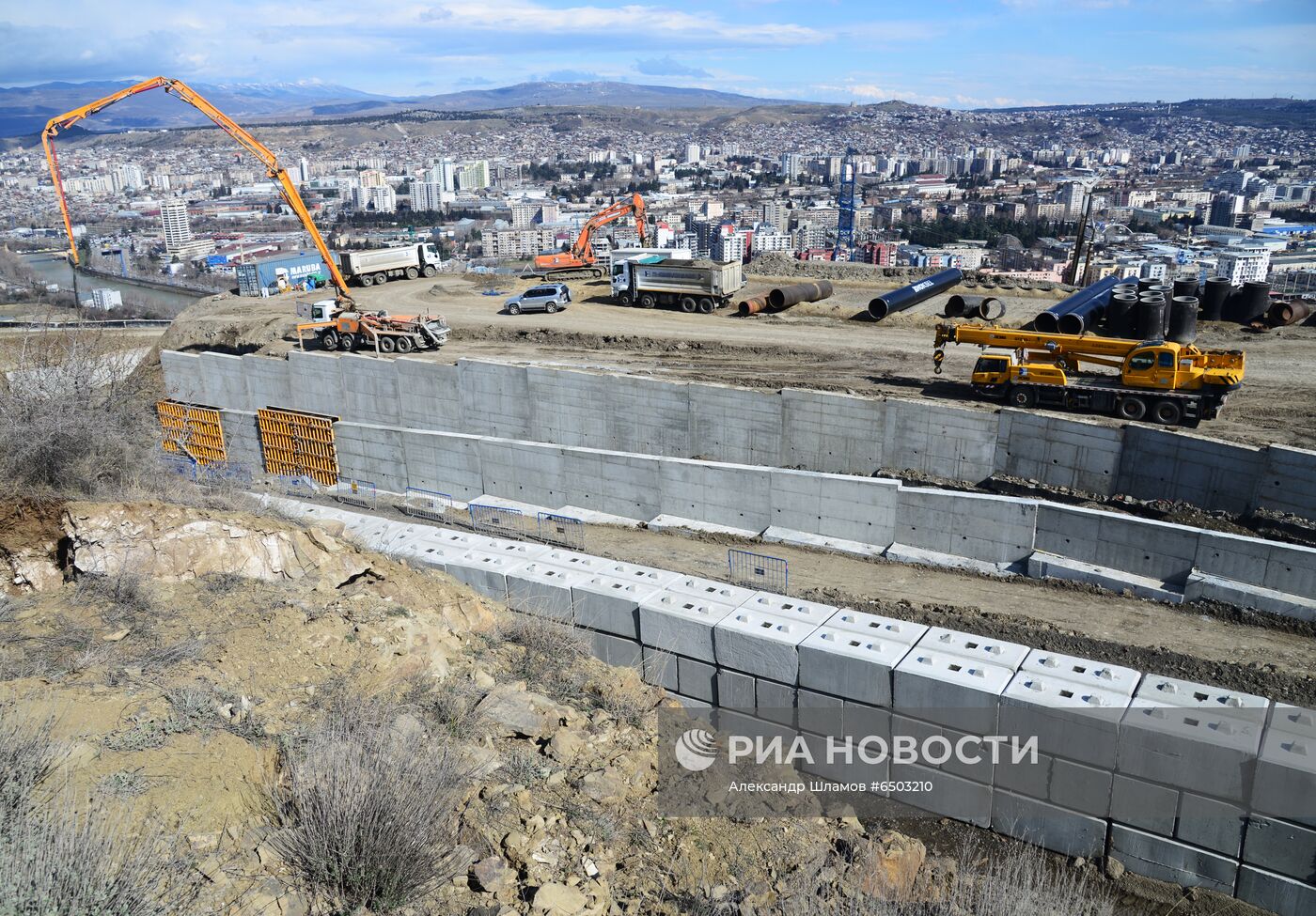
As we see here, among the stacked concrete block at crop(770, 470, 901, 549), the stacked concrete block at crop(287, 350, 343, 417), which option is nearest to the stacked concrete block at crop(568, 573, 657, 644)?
the stacked concrete block at crop(770, 470, 901, 549)

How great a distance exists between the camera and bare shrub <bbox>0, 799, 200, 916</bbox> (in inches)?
179

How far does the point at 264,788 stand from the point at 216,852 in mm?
719

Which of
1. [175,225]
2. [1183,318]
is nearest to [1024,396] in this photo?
[1183,318]

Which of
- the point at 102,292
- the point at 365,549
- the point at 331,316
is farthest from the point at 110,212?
the point at 365,549

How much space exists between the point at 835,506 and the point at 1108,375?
24.0ft

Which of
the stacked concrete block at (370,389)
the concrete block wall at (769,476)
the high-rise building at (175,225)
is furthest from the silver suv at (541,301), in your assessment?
the high-rise building at (175,225)

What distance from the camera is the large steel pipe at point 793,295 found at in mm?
26828

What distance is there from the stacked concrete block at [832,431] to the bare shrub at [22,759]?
1450 centimetres

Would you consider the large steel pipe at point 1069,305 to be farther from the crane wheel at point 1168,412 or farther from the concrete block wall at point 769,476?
the concrete block wall at point 769,476

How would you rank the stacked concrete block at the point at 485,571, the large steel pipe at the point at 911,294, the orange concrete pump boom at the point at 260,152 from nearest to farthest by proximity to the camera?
the stacked concrete block at the point at 485,571
the large steel pipe at the point at 911,294
the orange concrete pump boom at the point at 260,152

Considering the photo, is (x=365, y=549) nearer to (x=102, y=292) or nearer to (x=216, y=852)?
(x=216, y=852)

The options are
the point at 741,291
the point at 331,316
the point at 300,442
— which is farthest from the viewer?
the point at 741,291

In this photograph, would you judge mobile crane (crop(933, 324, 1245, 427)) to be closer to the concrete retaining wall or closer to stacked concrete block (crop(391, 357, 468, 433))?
the concrete retaining wall

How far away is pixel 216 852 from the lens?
18.7 ft
